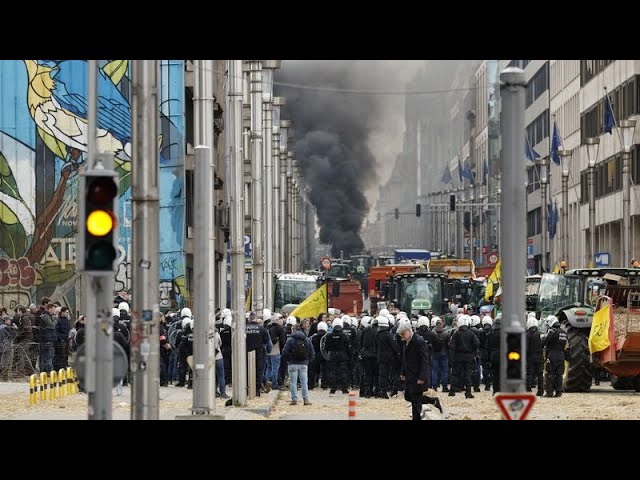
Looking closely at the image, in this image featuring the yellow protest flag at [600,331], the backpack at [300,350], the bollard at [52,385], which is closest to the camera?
the backpack at [300,350]

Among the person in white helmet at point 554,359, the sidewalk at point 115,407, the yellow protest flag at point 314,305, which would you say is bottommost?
the sidewalk at point 115,407

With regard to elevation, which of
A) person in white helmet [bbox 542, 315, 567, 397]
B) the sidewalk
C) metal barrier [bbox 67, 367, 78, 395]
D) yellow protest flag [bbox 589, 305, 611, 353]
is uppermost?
yellow protest flag [bbox 589, 305, 611, 353]

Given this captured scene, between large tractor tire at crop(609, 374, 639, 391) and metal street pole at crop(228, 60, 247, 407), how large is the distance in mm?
9148

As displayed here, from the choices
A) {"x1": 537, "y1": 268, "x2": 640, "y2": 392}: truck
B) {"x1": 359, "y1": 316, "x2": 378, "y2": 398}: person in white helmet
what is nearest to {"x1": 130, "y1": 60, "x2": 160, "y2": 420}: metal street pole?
{"x1": 537, "y1": 268, "x2": 640, "y2": 392}: truck

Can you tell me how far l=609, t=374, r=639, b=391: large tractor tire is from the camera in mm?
36438

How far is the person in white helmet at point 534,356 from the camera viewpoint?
3362cm

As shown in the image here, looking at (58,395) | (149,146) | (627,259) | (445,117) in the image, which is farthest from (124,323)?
(445,117)

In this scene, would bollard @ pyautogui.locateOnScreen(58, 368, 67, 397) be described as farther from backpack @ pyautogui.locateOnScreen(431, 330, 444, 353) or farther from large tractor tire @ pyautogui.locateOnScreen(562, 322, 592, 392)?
large tractor tire @ pyautogui.locateOnScreen(562, 322, 592, 392)

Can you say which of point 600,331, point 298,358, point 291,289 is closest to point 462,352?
point 600,331

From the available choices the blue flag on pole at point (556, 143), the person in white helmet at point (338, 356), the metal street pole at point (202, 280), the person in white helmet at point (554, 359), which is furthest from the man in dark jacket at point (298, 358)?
the blue flag on pole at point (556, 143)

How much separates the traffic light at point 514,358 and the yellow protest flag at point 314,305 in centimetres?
2531

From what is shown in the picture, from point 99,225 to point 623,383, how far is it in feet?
77.5

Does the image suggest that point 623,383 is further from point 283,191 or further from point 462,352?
point 283,191

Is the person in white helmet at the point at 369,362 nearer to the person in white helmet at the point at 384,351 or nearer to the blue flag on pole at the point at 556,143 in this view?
the person in white helmet at the point at 384,351
